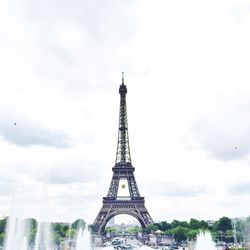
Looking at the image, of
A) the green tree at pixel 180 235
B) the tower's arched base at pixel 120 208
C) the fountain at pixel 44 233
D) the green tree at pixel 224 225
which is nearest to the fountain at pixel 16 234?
the fountain at pixel 44 233

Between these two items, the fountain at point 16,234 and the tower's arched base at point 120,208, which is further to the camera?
the tower's arched base at point 120,208

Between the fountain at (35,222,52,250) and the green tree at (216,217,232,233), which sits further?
the green tree at (216,217,232,233)

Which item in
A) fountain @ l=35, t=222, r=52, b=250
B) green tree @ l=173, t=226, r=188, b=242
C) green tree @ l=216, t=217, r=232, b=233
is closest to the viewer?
fountain @ l=35, t=222, r=52, b=250

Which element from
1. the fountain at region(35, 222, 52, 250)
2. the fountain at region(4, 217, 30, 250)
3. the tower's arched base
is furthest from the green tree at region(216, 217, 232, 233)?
the fountain at region(4, 217, 30, 250)

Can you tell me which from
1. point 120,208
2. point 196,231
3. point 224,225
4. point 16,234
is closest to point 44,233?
point 16,234

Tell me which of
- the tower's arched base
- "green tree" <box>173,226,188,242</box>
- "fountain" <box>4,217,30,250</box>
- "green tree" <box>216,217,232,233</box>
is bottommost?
"fountain" <box>4,217,30,250</box>

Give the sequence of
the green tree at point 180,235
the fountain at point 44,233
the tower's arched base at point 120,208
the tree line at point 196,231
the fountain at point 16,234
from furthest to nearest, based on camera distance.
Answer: the tower's arched base at point 120,208
the green tree at point 180,235
the tree line at point 196,231
the fountain at point 44,233
the fountain at point 16,234

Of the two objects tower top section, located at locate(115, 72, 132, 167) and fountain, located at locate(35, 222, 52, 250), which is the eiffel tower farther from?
fountain, located at locate(35, 222, 52, 250)

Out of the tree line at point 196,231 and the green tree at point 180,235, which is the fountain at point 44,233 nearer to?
the tree line at point 196,231

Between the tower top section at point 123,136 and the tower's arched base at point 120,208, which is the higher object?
the tower top section at point 123,136
